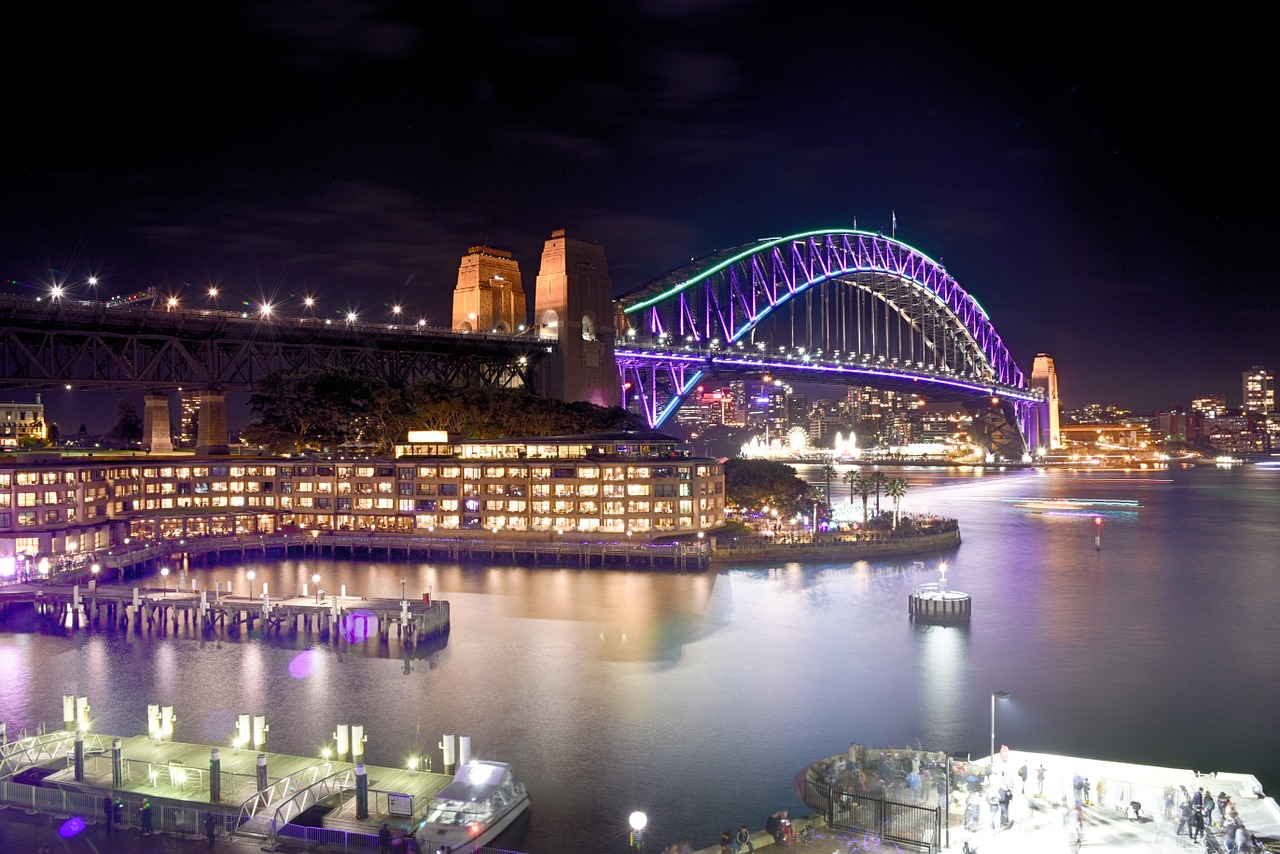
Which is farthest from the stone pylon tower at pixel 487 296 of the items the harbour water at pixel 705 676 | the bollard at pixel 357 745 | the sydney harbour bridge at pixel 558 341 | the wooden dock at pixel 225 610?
the bollard at pixel 357 745

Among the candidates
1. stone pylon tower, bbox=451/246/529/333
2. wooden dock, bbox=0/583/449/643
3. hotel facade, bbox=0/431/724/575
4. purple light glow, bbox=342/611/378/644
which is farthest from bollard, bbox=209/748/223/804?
stone pylon tower, bbox=451/246/529/333

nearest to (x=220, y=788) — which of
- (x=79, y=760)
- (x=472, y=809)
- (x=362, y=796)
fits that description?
(x=362, y=796)

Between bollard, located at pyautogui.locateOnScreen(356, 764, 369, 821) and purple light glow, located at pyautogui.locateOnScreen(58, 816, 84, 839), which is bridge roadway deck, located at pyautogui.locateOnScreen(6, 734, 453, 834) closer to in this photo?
bollard, located at pyautogui.locateOnScreen(356, 764, 369, 821)

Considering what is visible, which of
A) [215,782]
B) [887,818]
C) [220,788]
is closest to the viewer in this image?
[887,818]

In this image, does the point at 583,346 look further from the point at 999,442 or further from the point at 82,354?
the point at 999,442

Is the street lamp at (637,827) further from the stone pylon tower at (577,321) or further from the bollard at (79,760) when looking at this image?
the stone pylon tower at (577,321)

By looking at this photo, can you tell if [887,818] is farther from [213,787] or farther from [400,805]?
[213,787]
